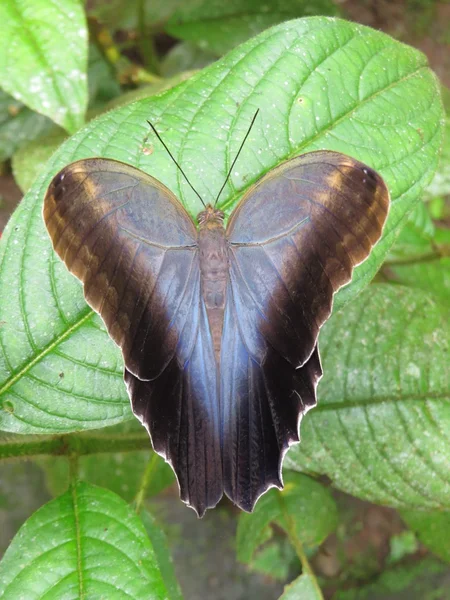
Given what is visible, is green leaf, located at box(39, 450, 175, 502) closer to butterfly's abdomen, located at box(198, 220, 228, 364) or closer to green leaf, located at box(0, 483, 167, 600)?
green leaf, located at box(0, 483, 167, 600)

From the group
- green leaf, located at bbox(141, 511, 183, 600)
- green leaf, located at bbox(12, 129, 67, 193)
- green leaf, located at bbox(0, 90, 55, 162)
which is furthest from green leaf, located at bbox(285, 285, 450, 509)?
green leaf, located at bbox(0, 90, 55, 162)

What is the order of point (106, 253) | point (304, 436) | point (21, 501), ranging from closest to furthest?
point (106, 253)
point (304, 436)
point (21, 501)

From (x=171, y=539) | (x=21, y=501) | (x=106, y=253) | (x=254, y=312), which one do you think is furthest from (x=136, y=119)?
(x=171, y=539)

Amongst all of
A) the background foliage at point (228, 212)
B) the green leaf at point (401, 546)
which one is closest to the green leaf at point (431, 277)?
the background foliage at point (228, 212)

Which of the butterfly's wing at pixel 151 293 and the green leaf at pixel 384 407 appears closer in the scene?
the butterfly's wing at pixel 151 293

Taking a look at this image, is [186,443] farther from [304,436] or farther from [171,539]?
[171,539]

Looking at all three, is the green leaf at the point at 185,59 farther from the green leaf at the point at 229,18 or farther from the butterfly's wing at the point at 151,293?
the butterfly's wing at the point at 151,293
